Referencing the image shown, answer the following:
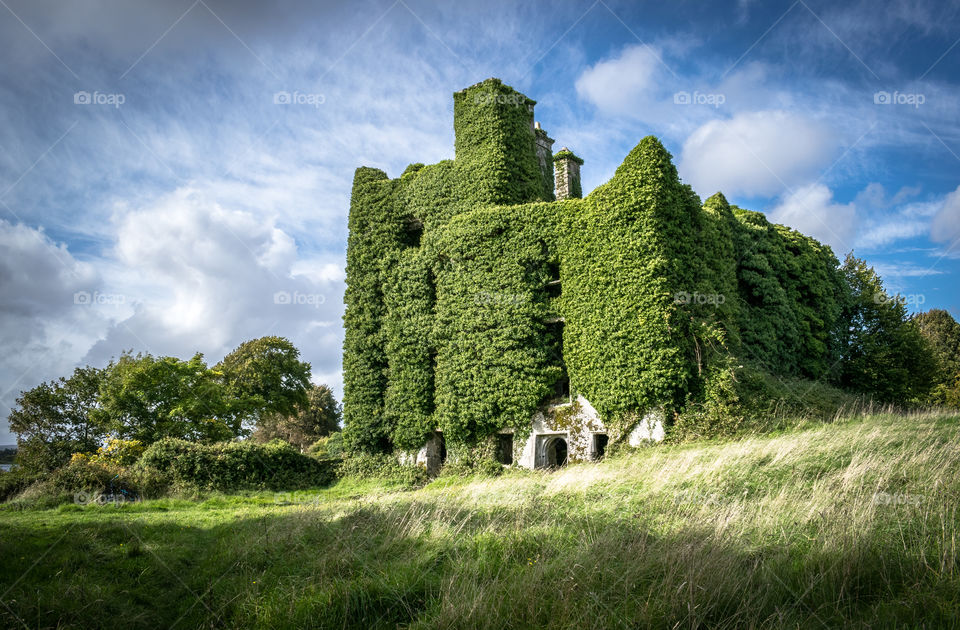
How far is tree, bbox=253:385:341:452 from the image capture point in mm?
43625

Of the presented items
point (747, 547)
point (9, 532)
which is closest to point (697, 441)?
point (747, 547)

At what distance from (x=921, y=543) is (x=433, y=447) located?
61.8ft

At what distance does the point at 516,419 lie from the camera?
19.7 metres

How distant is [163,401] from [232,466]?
11.2m

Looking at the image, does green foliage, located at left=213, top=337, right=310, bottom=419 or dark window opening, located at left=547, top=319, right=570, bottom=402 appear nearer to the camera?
dark window opening, located at left=547, top=319, right=570, bottom=402

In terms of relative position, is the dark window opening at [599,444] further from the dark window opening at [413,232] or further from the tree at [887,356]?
the tree at [887,356]

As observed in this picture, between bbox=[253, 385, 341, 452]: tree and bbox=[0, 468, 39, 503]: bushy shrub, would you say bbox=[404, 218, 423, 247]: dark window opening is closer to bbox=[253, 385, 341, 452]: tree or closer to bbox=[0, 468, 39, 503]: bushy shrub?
bbox=[0, 468, 39, 503]: bushy shrub

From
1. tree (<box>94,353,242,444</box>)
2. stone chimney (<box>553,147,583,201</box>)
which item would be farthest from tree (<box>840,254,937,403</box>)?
tree (<box>94,353,242,444</box>)

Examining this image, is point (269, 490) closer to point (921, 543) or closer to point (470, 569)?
point (470, 569)

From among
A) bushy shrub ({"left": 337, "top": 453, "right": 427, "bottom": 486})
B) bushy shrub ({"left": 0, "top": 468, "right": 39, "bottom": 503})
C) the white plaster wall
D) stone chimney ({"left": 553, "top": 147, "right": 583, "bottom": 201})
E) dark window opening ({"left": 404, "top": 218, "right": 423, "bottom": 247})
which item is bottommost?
bushy shrub ({"left": 337, "top": 453, "right": 427, "bottom": 486})

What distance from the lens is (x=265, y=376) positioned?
118ft

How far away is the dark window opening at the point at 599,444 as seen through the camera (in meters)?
18.3

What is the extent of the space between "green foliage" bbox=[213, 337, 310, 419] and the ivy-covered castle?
13.7 m

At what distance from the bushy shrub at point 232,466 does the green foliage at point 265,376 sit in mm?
12320
